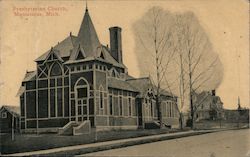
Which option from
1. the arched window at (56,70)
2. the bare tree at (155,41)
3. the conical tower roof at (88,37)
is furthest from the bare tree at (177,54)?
the arched window at (56,70)

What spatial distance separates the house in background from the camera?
15.4 feet

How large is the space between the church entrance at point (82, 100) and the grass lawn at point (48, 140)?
255 millimetres

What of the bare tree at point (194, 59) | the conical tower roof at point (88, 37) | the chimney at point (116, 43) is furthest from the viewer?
the bare tree at point (194, 59)

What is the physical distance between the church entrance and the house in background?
0.71 meters

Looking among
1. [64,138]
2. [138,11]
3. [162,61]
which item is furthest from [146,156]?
[138,11]

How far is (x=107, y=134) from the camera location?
5.51 metres

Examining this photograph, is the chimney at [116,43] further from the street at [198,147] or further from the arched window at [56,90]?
the street at [198,147]

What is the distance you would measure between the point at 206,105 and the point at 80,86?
235 centimetres

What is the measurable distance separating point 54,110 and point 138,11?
66.4 inches

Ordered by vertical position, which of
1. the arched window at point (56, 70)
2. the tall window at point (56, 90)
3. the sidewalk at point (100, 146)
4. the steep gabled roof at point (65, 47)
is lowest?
the sidewalk at point (100, 146)

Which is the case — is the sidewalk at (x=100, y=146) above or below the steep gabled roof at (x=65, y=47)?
below

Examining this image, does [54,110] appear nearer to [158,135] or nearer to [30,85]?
[30,85]

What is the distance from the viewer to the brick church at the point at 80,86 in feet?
16.7

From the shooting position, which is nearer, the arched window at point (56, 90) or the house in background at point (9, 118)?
the house in background at point (9, 118)
